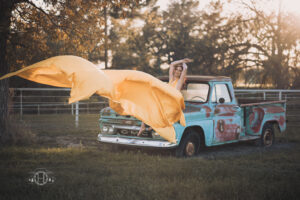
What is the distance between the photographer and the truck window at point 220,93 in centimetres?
919

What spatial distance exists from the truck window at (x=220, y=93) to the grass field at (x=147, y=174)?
142 cm

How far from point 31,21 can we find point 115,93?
763 cm

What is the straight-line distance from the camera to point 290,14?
25969mm

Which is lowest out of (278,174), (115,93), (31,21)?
(278,174)

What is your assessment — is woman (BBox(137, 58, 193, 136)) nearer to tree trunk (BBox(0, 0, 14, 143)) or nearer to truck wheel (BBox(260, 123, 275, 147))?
tree trunk (BBox(0, 0, 14, 143))

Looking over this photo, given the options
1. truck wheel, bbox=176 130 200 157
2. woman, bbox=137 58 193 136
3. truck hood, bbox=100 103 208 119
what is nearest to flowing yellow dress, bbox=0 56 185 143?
woman, bbox=137 58 193 136

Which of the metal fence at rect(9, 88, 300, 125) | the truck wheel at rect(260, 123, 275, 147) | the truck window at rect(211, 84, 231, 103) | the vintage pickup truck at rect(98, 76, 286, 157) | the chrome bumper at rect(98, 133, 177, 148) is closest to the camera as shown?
the chrome bumper at rect(98, 133, 177, 148)

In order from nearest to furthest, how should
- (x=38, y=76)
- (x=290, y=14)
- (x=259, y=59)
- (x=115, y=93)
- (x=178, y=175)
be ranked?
(x=115, y=93), (x=38, y=76), (x=178, y=175), (x=290, y=14), (x=259, y=59)

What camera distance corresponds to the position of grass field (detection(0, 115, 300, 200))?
5.55 meters

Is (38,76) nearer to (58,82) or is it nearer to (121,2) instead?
(58,82)

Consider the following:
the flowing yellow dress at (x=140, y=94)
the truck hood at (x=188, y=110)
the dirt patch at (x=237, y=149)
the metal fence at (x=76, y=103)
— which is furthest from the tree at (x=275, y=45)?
the flowing yellow dress at (x=140, y=94)

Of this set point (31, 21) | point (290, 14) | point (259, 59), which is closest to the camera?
point (31, 21)

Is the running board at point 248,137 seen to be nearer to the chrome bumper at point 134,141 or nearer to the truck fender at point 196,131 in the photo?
the truck fender at point 196,131

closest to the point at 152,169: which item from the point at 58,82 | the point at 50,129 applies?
the point at 58,82
